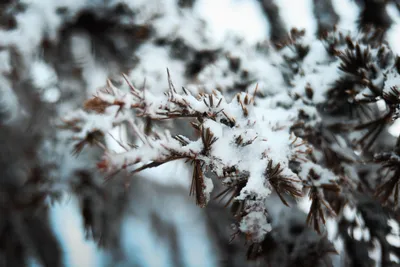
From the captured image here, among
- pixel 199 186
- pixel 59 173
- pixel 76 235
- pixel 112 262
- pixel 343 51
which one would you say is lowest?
pixel 76 235

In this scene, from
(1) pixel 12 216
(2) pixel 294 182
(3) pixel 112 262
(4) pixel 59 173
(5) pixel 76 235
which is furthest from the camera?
(5) pixel 76 235

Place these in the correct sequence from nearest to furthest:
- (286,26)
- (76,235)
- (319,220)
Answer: (319,220) < (286,26) < (76,235)

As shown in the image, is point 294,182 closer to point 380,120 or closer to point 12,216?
point 380,120

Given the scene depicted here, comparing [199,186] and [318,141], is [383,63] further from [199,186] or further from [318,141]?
[199,186]

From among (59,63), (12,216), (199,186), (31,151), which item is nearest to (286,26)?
(59,63)

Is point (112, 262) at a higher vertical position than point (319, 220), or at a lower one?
lower

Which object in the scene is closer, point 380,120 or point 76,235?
point 380,120
